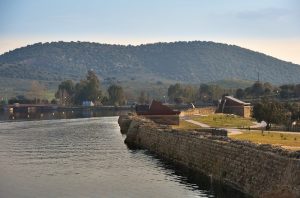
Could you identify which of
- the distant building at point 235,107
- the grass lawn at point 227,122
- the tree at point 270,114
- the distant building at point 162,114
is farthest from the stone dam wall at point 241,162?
the distant building at point 235,107

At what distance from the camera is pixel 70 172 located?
5409 cm

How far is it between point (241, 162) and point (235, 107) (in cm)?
11108

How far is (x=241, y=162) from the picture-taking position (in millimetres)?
41969

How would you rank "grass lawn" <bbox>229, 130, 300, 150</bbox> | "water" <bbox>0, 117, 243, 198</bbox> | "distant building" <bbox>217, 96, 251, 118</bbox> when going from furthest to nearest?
"distant building" <bbox>217, 96, 251, 118</bbox> < "grass lawn" <bbox>229, 130, 300, 150</bbox> < "water" <bbox>0, 117, 243, 198</bbox>

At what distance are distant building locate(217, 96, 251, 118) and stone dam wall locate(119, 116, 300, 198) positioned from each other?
81.3 m

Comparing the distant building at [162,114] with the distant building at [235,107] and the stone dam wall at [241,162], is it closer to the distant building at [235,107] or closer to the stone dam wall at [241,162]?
the distant building at [235,107]

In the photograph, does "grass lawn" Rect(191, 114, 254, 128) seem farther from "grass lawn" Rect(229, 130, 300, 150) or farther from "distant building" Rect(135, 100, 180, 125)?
"grass lawn" Rect(229, 130, 300, 150)

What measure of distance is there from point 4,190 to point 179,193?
1461 cm

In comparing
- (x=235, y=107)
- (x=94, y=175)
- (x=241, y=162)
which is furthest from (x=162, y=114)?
(x=241, y=162)

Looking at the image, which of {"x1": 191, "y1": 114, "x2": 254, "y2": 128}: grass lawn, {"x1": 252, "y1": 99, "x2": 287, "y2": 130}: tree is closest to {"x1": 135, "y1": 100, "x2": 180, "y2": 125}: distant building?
{"x1": 191, "y1": 114, "x2": 254, "y2": 128}: grass lawn

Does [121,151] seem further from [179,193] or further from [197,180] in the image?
[179,193]

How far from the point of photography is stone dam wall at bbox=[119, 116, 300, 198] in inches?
1298

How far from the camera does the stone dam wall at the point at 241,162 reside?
33.0 m

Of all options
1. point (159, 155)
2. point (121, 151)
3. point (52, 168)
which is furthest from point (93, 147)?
point (52, 168)
